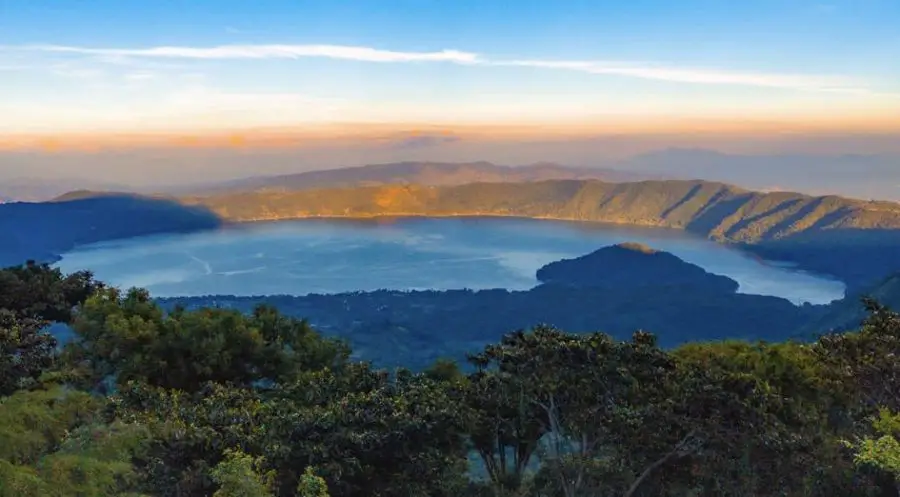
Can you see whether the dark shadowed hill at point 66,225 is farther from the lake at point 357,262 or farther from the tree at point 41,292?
the tree at point 41,292

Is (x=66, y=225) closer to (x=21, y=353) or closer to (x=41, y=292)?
(x=41, y=292)

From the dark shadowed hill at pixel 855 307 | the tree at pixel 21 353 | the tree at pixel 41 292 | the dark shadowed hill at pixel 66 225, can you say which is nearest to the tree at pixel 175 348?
the tree at pixel 21 353

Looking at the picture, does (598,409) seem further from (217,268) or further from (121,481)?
(217,268)

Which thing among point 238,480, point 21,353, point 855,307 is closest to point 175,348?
point 21,353

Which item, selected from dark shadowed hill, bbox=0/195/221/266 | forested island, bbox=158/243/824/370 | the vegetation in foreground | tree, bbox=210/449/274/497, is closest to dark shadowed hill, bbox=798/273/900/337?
forested island, bbox=158/243/824/370

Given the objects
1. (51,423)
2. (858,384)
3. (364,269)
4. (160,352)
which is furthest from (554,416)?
(364,269)

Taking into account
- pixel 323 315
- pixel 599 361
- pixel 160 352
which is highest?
pixel 599 361
